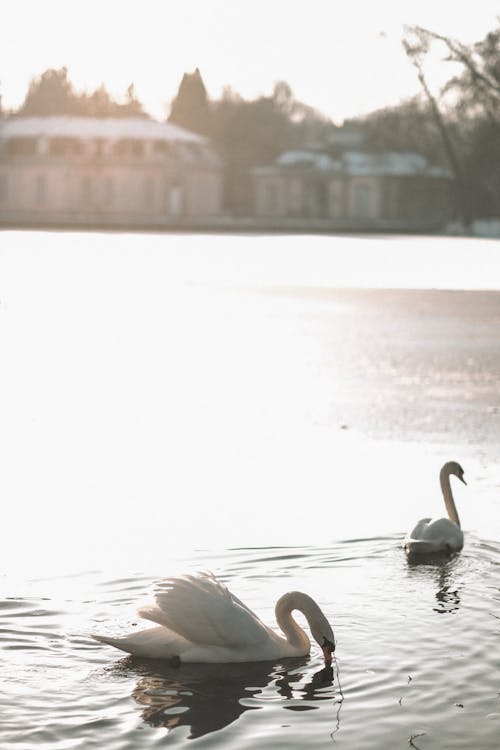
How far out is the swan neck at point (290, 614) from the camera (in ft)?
23.3

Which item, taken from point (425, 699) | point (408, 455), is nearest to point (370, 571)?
point (425, 699)

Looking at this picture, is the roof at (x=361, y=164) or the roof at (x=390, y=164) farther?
the roof at (x=361, y=164)

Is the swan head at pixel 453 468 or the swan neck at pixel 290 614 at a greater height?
the swan head at pixel 453 468

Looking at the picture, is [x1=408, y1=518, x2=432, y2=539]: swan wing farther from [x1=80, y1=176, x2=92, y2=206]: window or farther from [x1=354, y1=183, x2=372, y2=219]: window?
[x1=80, y1=176, x2=92, y2=206]: window

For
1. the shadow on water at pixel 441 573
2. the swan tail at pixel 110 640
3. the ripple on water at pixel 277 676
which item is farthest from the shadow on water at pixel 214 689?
the shadow on water at pixel 441 573

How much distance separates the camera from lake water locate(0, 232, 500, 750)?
6.55 meters

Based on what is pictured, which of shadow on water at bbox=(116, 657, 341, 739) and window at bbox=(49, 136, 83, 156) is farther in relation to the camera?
window at bbox=(49, 136, 83, 156)

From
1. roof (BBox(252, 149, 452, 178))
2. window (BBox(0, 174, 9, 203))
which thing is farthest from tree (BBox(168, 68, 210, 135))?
window (BBox(0, 174, 9, 203))

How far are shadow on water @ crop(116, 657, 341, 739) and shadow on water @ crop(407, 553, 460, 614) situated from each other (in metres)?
1.31

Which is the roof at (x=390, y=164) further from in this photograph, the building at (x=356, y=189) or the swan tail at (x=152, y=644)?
the swan tail at (x=152, y=644)

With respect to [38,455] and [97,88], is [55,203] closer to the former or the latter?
[97,88]

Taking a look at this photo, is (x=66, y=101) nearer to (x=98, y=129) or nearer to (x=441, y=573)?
(x=98, y=129)

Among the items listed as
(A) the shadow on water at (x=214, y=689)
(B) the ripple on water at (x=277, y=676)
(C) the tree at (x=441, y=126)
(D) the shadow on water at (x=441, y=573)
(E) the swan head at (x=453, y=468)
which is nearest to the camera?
(B) the ripple on water at (x=277, y=676)

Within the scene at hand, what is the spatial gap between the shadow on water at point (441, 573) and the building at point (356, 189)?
3552 inches
